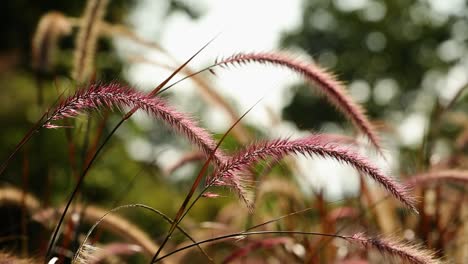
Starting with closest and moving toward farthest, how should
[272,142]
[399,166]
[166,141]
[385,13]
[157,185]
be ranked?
[272,142], [399,166], [157,185], [385,13], [166,141]

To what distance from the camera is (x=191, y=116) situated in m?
1.69

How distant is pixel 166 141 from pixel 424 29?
21225 millimetres

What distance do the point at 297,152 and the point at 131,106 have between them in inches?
14.6

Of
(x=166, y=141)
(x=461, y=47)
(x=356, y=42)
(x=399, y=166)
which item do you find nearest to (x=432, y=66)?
(x=461, y=47)

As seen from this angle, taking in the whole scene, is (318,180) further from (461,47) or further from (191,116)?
(461,47)

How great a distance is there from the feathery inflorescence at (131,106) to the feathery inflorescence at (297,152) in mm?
93

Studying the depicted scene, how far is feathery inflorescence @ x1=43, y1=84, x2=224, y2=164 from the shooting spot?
59.4 inches

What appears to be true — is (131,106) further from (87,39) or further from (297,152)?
(87,39)

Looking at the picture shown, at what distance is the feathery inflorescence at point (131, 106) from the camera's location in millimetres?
1508

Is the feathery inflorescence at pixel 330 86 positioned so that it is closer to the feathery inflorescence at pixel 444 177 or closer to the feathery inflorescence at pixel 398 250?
the feathery inflorescence at pixel 444 177

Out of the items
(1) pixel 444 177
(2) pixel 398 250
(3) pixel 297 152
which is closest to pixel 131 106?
(3) pixel 297 152

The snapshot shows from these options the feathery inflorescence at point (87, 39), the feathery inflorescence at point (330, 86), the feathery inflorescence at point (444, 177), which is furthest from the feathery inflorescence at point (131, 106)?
the feathery inflorescence at point (87, 39)

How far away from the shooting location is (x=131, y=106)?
5.13ft

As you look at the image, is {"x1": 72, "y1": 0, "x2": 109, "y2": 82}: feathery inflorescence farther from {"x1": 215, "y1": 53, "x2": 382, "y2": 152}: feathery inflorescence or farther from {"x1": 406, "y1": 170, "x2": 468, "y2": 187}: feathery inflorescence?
{"x1": 406, "y1": 170, "x2": 468, "y2": 187}: feathery inflorescence
